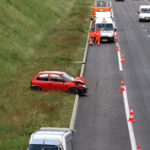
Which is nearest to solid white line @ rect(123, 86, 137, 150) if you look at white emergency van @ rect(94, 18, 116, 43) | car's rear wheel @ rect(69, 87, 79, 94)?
car's rear wheel @ rect(69, 87, 79, 94)

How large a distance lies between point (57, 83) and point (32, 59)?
8.94m

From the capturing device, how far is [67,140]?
39.2ft

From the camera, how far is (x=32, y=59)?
97.8 feet

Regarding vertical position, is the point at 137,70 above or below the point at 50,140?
above

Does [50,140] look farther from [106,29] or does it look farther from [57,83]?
[106,29]

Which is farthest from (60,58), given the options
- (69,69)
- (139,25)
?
(139,25)

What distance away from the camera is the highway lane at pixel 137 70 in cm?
1688

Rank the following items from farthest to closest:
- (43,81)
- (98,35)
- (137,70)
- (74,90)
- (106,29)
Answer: (106,29)
(98,35)
(137,70)
(43,81)
(74,90)

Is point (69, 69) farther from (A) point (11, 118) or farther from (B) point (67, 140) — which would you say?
(B) point (67, 140)

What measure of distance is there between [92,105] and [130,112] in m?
2.84

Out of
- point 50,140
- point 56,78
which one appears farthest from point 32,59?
point 50,140

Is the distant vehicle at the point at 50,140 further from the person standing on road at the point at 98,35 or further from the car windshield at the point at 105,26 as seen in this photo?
the car windshield at the point at 105,26

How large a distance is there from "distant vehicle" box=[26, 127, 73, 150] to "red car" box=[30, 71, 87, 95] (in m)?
9.02

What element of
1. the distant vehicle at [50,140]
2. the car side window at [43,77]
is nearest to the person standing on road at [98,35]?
the car side window at [43,77]
